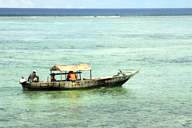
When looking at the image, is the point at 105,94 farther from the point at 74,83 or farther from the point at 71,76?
the point at 71,76

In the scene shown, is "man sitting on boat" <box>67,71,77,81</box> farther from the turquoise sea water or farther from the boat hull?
the turquoise sea water

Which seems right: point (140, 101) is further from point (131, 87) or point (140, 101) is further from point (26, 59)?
point (26, 59)

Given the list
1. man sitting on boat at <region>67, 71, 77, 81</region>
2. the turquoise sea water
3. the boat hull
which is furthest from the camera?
man sitting on boat at <region>67, 71, 77, 81</region>

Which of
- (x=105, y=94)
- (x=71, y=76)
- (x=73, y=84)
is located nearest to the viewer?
(x=105, y=94)

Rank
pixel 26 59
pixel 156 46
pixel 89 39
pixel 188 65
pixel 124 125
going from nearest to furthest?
1. pixel 124 125
2. pixel 188 65
3. pixel 26 59
4. pixel 156 46
5. pixel 89 39

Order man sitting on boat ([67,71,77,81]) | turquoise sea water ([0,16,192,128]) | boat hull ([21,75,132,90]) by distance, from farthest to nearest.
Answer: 1. man sitting on boat ([67,71,77,81])
2. boat hull ([21,75,132,90])
3. turquoise sea water ([0,16,192,128])

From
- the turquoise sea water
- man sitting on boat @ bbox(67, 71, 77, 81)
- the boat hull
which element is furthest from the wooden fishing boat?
the turquoise sea water

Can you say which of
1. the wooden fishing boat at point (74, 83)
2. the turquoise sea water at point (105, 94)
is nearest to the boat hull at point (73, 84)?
the wooden fishing boat at point (74, 83)

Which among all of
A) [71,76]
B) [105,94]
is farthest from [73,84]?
[105,94]

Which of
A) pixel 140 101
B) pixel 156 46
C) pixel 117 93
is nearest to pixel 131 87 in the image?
pixel 117 93

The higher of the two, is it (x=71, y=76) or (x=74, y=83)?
(x=71, y=76)

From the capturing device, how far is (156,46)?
55.6 m

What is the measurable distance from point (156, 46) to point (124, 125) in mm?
32691

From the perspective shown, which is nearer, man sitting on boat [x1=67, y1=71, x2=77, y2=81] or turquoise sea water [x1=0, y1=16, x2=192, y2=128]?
turquoise sea water [x1=0, y1=16, x2=192, y2=128]
